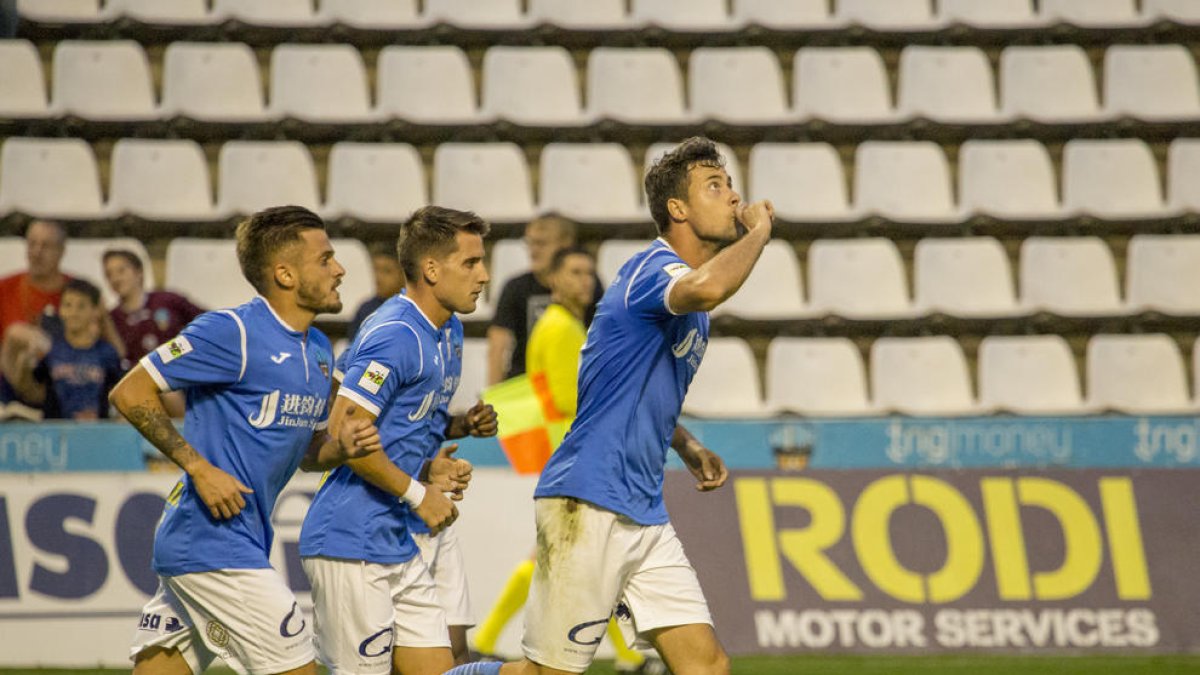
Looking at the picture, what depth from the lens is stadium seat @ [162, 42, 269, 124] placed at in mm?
11938

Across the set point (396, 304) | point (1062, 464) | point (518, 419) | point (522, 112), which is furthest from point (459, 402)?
point (396, 304)

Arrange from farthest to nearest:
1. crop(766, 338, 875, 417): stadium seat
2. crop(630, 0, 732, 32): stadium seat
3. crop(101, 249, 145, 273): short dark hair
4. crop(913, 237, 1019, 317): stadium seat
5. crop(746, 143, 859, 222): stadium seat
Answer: crop(630, 0, 732, 32): stadium seat < crop(746, 143, 859, 222): stadium seat < crop(913, 237, 1019, 317): stadium seat < crop(766, 338, 875, 417): stadium seat < crop(101, 249, 145, 273): short dark hair

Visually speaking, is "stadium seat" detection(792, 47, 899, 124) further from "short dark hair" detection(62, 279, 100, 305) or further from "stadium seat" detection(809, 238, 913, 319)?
"short dark hair" detection(62, 279, 100, 305)

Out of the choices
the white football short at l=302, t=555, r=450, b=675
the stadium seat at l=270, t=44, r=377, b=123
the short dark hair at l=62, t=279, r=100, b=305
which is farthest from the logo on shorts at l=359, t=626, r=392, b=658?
the stadium seat at l=270, t=44, r=377, b=123

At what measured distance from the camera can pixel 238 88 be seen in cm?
1198

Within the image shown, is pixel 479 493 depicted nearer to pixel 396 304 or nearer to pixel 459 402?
pixel 459 402

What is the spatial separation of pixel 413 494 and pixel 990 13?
31.4 ft

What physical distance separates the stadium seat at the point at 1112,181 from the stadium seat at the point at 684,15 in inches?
123

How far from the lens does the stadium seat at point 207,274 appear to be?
10805 millimetres

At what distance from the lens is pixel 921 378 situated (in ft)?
35.3

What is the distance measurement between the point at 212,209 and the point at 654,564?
25.0 feet

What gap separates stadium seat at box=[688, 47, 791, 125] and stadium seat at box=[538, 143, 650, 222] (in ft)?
3.36

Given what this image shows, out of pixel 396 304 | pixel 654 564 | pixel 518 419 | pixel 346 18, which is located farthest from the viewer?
pixel 346 18

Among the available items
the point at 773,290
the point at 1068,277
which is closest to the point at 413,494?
the point at 773,290
